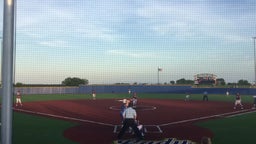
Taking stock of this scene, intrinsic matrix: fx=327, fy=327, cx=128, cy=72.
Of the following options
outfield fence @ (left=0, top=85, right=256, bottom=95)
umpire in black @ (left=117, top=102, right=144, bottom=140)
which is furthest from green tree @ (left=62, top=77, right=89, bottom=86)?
umpire in black @ (left=117, top=102, right=144, bottom=140)

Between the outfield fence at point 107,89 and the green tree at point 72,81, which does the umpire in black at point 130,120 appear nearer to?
the outfield fence at point 107,89

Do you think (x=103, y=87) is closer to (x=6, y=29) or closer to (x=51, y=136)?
(x=51, y=136)

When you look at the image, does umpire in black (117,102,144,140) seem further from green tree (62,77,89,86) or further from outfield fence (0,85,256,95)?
green tree (62,77,89,86)

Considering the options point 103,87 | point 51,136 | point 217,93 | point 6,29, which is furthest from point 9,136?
point 103,87

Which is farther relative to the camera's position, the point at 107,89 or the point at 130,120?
the point at 107,89

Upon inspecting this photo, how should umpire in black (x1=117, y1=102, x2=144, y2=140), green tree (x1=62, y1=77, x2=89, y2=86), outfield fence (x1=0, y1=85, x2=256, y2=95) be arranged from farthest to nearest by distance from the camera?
green tree (x1=62, y1=77, x2=89, y2=86) < outfield fence (x1=0, y1=85, x2=256, y2=95) < umpire in black (x1=117, y1=102, x2=144, y2=140)

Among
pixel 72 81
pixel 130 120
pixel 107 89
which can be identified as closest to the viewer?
pixel 130 120

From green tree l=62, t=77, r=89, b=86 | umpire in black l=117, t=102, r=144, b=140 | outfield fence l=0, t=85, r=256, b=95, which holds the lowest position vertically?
umpire in black l=117, t=102, r=144, b=140

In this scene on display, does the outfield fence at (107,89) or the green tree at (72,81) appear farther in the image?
the green tree at (72,81)

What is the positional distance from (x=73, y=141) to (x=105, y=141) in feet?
3.35

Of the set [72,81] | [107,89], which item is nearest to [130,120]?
[107,89]

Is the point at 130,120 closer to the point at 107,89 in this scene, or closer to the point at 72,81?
the point at 107,89

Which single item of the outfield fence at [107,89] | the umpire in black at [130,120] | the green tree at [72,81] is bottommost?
the umpire in black at [130,120]

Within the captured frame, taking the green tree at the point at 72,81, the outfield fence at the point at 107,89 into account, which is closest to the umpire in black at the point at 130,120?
the outfield fence at the point at 107,89
